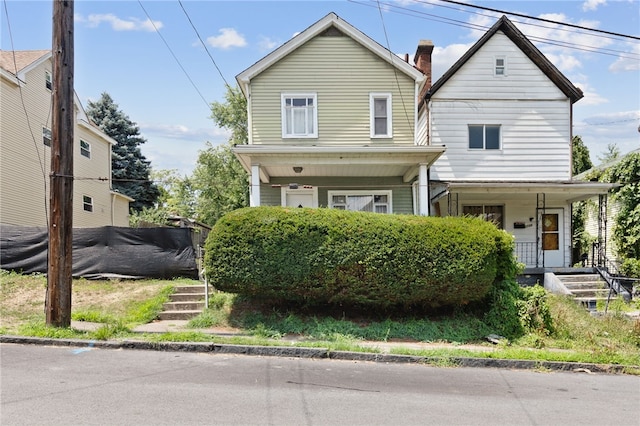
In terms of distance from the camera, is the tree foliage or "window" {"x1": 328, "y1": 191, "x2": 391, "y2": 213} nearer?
"window" {"x1": 328, "y1": 191, "x2": 391, "y2": 213}

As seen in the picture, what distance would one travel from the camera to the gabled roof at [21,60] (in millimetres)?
17391

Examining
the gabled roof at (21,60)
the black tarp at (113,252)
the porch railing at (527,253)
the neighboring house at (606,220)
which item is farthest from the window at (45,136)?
the neighboring house at (606,220)

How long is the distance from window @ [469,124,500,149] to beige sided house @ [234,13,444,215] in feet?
7.67

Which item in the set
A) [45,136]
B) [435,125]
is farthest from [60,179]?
[45,136]

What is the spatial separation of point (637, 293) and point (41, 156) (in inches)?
875

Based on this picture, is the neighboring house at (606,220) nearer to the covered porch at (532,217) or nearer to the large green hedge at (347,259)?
the covered porch at (532,217)

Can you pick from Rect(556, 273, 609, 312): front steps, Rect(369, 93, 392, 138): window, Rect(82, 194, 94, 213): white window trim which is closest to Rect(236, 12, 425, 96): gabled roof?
Rect(369, 93, 392, 138): window

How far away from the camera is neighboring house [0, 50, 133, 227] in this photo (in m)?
16.8

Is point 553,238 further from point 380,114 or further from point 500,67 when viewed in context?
point 380,114

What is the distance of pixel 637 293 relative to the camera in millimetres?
13305

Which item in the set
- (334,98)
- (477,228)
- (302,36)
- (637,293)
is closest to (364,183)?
(334,98)

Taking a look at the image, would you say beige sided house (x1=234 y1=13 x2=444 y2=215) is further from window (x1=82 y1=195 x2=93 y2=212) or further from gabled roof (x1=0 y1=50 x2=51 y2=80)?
window (x1=82 y1=195 x2=93 y2=212)

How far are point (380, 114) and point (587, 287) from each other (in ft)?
27.3

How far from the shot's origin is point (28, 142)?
18.0m
